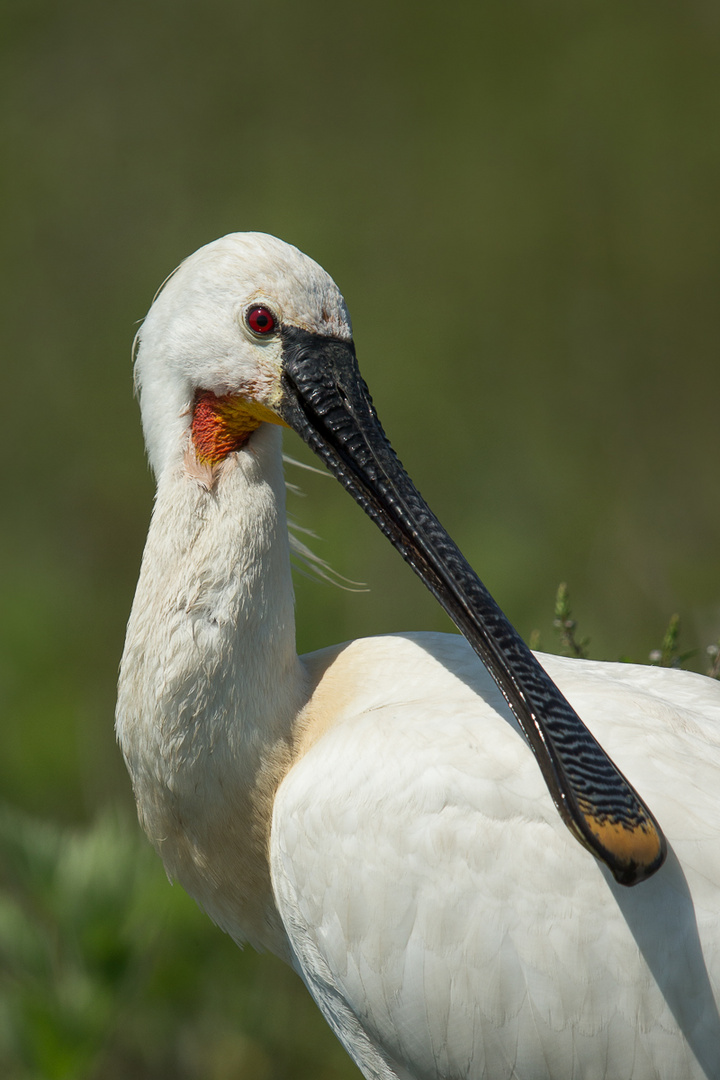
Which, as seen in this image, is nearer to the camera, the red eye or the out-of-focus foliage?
the red eye

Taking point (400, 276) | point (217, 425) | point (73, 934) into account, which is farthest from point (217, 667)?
point (400, 276)

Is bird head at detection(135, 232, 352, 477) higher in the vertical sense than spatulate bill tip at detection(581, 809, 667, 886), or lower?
higher

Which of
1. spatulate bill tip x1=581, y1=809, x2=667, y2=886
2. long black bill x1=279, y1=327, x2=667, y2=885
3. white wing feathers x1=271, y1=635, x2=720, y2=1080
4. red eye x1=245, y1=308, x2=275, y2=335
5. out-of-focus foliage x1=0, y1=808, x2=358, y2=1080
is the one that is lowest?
out-of-focus foliage x1=0, y1=808, x2=358, y2=1080

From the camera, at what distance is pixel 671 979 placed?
2.66 meters

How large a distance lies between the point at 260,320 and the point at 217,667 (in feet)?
2.75

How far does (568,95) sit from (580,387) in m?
2.67

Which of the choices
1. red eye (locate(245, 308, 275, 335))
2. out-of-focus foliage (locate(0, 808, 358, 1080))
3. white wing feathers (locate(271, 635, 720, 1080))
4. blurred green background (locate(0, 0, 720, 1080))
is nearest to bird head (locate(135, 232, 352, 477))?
red eye (locate(245, 308, 275, 335))

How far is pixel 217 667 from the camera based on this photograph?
2979 mm

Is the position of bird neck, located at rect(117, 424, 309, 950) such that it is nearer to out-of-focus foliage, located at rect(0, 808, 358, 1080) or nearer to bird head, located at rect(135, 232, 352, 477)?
bird head, located at rect(135, 232, 352, 477)

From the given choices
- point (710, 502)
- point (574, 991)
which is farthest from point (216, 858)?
point (710, 502)

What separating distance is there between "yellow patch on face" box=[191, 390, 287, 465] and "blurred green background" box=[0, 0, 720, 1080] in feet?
9.18

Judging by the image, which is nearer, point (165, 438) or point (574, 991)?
point (574, 991)

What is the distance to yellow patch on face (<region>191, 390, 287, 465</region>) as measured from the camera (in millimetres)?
3051

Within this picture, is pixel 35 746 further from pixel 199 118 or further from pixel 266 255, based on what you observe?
pixel 199 118
